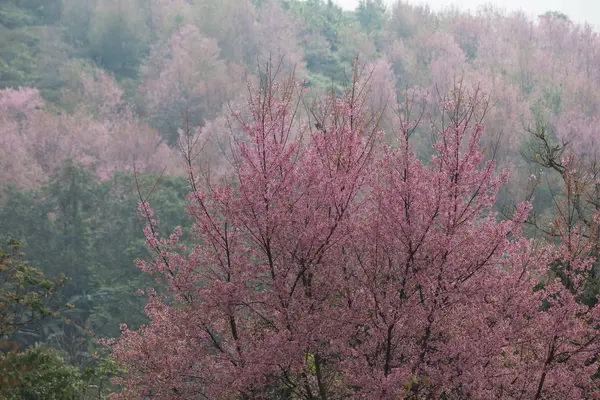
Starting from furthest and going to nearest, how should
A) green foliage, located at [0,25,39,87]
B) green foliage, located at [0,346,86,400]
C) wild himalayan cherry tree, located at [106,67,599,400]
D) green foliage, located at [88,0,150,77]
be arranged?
green foliage, located at [88,0,150,77] < green foliage, located at [0,25,39,87] < green foliage, located at [0,346,86,400] < wild himalayan cherry tree, located at [106,67,599,400]

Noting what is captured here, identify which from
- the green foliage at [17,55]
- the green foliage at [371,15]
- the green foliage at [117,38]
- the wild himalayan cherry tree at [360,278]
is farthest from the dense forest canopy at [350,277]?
the green foliage at [371,15]

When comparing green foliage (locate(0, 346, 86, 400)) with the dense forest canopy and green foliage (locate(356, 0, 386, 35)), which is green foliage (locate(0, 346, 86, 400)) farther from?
green foliage (locate(356, 0, 386, 35))

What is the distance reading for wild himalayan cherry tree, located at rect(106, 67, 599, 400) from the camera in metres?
5.18

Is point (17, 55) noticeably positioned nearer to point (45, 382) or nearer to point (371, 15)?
point (371, 15)

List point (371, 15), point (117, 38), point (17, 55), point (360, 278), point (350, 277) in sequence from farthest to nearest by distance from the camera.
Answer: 1. point (371, 15)
2. point (117, 38)
3. point (17, 55)
4. point (350, 277)
5. point (360, 278)

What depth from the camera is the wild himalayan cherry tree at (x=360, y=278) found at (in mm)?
5184

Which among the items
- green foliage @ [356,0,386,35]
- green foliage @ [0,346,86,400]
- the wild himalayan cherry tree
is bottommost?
the wild himalayan cherry tree

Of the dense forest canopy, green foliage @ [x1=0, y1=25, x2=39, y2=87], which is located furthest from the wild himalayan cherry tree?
green foliage @ [x1=0, y1=25, x2=39, y2=87]

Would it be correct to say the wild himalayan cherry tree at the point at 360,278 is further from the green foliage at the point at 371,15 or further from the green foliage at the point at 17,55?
the green foliage at the point at 371,15

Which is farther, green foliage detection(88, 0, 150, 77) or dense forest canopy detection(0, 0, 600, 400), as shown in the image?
green foliage detection(88, 0, 150, 77)

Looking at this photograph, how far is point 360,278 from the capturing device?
5484mm

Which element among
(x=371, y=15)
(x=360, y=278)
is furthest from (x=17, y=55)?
(x=360, y=278)

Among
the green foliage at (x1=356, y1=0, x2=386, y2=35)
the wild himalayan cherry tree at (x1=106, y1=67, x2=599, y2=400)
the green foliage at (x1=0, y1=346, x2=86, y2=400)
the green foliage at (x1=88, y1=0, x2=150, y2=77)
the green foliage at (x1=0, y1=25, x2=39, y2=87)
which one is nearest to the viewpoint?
the wild himalayan cherry tree at (x1=106, y1=67, x2=599, y2=400)

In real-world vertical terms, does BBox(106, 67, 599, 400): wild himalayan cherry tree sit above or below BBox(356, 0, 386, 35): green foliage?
below
